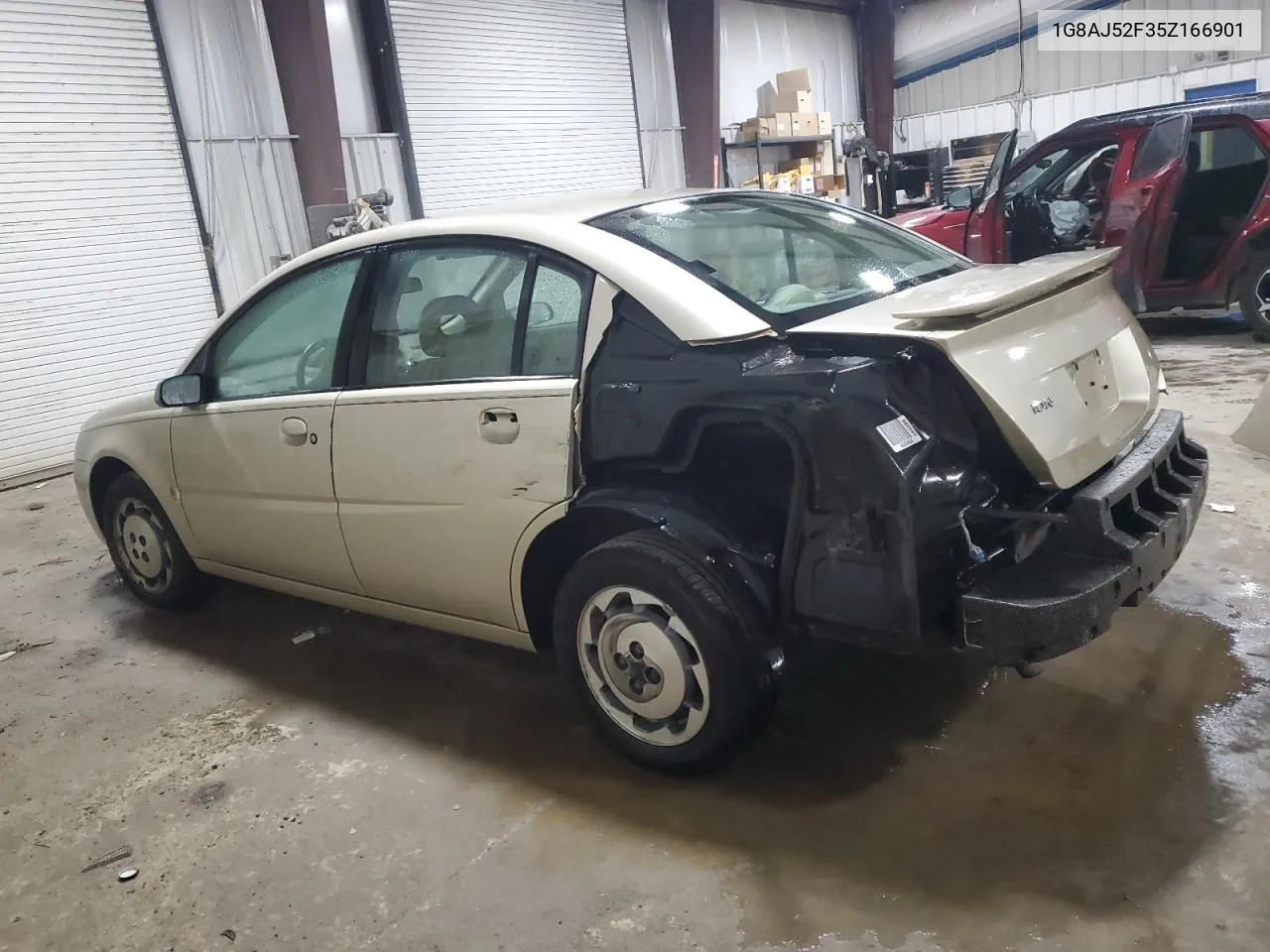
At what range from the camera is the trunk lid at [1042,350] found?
6.48 ft

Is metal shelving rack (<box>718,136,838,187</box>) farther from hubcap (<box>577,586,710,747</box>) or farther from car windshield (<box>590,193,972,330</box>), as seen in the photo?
hubcap (<box>577,586,710,747</box>)

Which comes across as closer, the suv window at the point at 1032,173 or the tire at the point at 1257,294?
the tire at the point at 1257,294

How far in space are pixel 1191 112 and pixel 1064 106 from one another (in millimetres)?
8034

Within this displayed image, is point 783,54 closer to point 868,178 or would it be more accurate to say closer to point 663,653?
point 868,178

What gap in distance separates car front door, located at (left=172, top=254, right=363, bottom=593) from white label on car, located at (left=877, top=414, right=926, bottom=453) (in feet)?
5.55

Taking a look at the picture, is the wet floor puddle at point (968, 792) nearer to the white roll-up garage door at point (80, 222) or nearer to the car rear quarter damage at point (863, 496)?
the car rear quarter damage at point (863, 496)

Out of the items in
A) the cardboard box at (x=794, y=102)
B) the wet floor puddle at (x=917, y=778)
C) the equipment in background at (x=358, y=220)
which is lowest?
the wet floor puddle at (x=917, y=778)

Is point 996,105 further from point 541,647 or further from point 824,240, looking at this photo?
point 541,647

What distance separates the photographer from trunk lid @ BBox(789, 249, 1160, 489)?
197 centimetres

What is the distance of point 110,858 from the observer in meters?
2.36

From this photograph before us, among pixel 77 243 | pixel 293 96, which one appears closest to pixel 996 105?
pixel 293 96

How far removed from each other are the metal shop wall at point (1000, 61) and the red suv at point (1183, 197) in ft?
22.1

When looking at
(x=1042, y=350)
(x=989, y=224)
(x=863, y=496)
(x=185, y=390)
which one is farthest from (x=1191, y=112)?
(x=185, y=390)

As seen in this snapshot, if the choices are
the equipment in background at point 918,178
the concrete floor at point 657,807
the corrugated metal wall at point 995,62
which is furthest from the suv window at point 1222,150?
the corrugated metal wall at point 995,62
